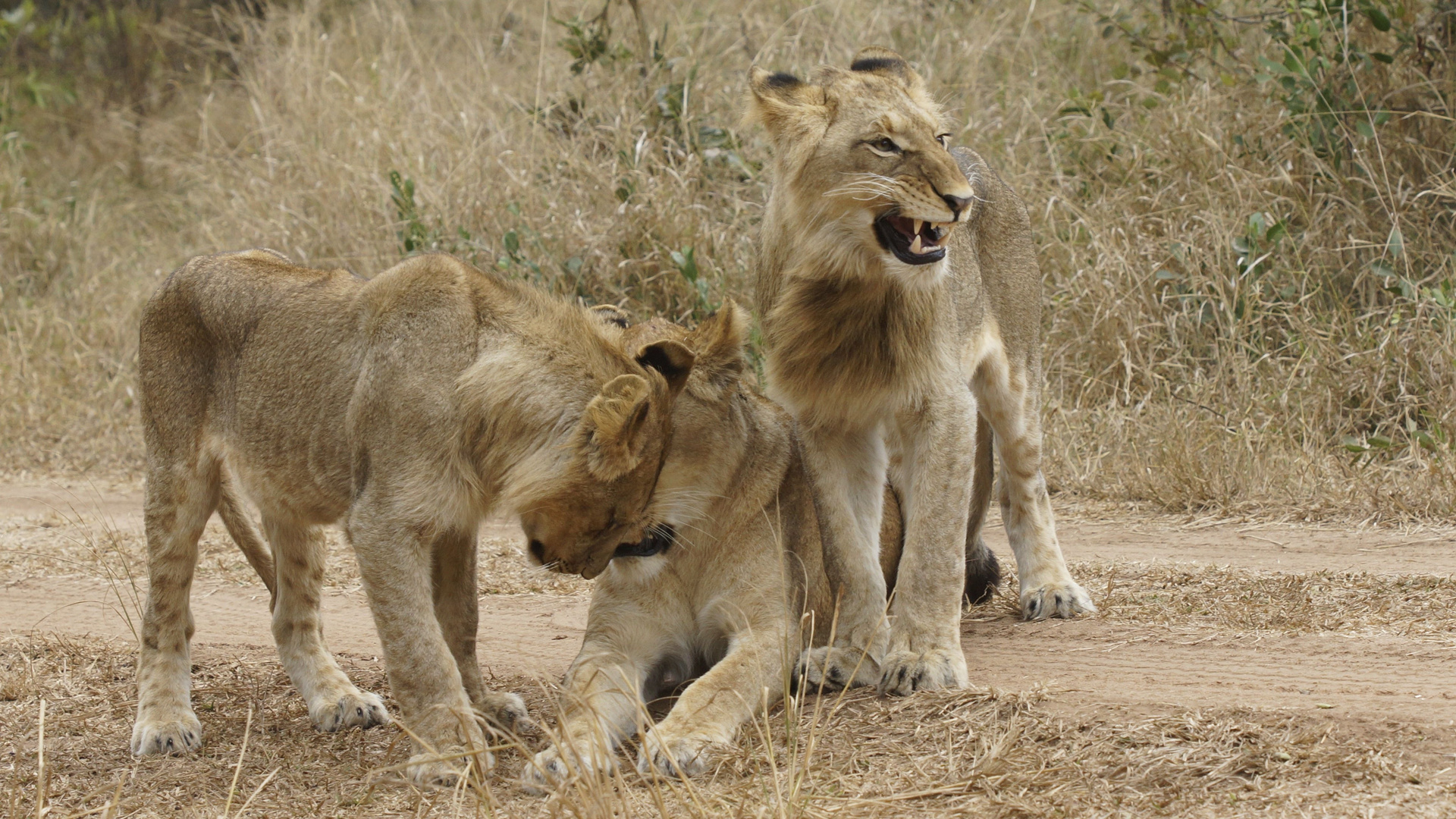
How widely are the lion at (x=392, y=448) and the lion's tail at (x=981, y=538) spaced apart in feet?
5.42

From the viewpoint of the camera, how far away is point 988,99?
927 centimetres

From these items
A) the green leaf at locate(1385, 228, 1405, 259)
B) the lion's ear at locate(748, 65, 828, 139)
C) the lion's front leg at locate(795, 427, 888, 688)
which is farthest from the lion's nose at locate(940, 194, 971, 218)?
the green leaf at locate(1385, 228, 1405, 259)

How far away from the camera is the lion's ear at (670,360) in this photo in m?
3.34

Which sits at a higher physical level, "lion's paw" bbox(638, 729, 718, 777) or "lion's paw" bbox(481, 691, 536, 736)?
"lion's paw" bbox(638, 729, 718, 777)

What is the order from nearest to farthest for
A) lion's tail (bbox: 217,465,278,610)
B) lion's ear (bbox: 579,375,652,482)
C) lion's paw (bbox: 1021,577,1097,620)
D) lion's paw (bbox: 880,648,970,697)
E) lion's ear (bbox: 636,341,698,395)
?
lion's ear (bbox: 579,375,652,482) < lion's ear (bbox: 636,341,698,395) < lion's paw (bbox: 880,648,970,697) < lion's tail (bbox: 217,465,278,610) < lion's paw (bbox: 1021,577,1097,620)

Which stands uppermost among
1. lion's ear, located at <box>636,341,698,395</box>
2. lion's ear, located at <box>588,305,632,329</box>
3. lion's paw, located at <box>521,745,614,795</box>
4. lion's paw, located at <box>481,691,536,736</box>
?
lion's ear, located at <box>588,305,632,329</box>

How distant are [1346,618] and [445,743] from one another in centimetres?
252

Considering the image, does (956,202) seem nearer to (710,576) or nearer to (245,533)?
(710,576)

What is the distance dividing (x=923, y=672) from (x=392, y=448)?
1.41 m

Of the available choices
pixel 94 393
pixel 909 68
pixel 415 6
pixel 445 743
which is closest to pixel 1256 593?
pixel 909 68

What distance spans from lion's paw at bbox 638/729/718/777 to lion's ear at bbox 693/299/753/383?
89cm

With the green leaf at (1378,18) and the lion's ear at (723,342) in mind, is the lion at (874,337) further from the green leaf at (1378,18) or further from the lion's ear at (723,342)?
the green leaf at (1378,18)

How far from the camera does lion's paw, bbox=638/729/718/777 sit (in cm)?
319

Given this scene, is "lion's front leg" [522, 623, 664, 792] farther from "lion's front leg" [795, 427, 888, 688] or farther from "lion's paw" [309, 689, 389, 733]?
"lion's paw" [309, 689, 389, 733]
